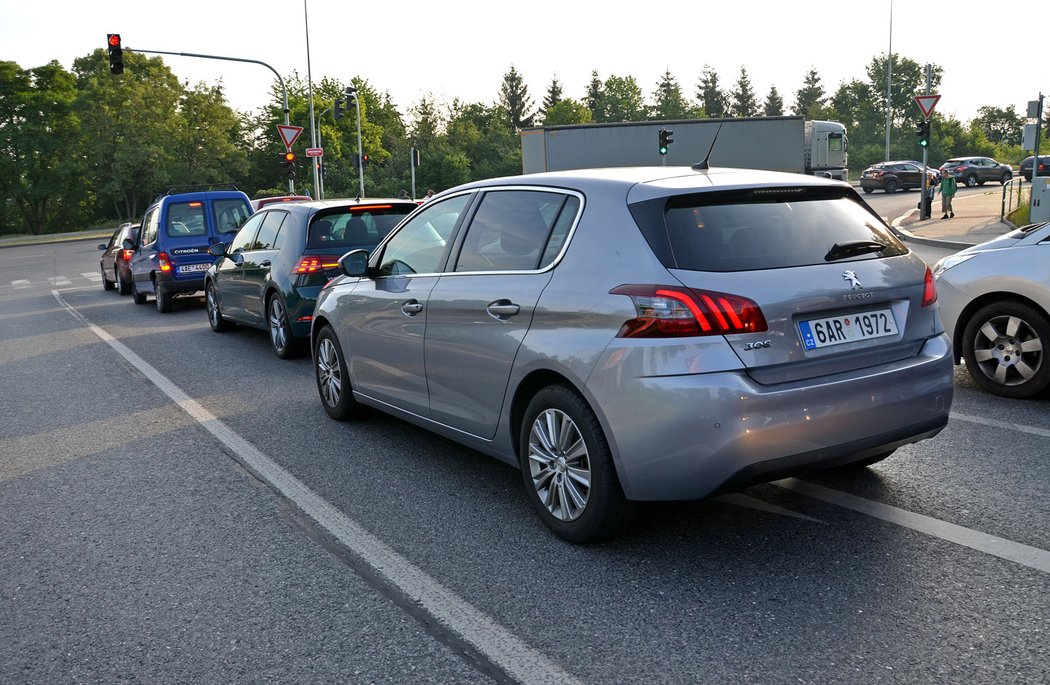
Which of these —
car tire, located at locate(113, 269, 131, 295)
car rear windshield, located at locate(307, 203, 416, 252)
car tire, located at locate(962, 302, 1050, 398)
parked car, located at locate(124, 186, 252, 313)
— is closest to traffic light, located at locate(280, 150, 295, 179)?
car tire, located at locate(113, 269, 131, 295)

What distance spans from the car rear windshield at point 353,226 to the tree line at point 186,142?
164 feet

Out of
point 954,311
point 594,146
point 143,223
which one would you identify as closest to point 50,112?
point 594,146

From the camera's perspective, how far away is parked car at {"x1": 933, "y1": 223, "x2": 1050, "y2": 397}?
257 inches

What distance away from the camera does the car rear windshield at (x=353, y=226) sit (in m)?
9.48

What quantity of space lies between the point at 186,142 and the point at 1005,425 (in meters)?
72.0

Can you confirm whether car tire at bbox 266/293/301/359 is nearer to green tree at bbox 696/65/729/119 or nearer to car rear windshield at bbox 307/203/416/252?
car rear windshield at bbox 307/203/416/252

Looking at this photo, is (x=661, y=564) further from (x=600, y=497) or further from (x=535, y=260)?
(x=535, y=260)

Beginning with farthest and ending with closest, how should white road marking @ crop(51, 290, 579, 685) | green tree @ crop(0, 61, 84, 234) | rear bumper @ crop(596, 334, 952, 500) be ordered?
green tree @ crop(0, 61, 84, 234)
rear bumper @ crop(596, 334, 952, 500)
white road marking @ crop(51, 290, 579, 685)

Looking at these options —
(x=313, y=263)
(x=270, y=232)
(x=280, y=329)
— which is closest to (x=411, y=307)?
Answer: (x=313, y=263)

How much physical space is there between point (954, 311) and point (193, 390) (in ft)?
20.4

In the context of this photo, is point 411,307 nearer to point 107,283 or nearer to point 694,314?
point 694,314

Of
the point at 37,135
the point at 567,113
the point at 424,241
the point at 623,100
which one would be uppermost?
the point at 623,100

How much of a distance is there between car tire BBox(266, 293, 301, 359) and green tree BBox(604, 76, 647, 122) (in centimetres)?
11163

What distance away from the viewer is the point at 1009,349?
676 centimetres
